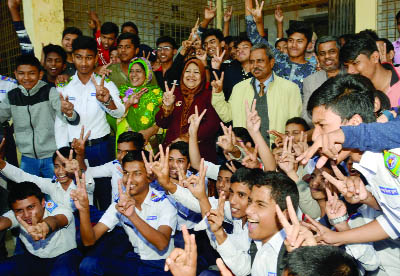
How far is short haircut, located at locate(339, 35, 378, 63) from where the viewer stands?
294cm

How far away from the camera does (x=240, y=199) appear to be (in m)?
2.81

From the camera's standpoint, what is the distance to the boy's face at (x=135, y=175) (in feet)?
10.6

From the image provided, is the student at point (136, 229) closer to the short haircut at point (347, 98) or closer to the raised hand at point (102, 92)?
the raised hand at point (102, 92)

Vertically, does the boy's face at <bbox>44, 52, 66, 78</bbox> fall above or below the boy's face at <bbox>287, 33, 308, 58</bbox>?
below

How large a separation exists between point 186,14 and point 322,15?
4112mm

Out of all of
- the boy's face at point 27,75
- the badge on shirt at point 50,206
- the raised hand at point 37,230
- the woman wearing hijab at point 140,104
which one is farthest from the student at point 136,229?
the boy's face at point 27,75

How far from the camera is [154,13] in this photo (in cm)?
752

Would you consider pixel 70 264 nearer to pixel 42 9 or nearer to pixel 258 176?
pixel 258 176

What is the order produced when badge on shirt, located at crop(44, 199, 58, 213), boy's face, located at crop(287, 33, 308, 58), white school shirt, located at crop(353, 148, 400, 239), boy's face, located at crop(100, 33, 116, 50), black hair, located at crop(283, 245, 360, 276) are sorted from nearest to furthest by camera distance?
black hair, located at crop(283, 245, 360, 276), white school shirt, located at crop(353, 148, 400, 239), badge on shirt, located at crop(44, 199, 58, 213), boy's face, located at crop(287, 33, 308, 58), boy's face, located at crop(100, 33, 116, 50)

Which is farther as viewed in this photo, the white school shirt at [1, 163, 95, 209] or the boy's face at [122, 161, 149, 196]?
the white school shirt at [1, 163, 95, 209]

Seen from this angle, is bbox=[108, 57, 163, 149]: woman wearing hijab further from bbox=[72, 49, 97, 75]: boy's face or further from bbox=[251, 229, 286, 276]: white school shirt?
bbox=[251, 229, 286, 276]: white school shirt

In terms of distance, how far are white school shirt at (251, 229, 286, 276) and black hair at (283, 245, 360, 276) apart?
0.66 meters

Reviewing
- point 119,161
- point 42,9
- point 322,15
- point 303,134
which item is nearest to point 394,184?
point 303,134

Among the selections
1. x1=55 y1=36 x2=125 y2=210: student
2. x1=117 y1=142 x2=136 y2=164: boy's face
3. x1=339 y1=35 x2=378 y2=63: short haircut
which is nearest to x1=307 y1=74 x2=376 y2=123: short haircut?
x1=339 y1=35 x2=378 y2=63: short haircut
